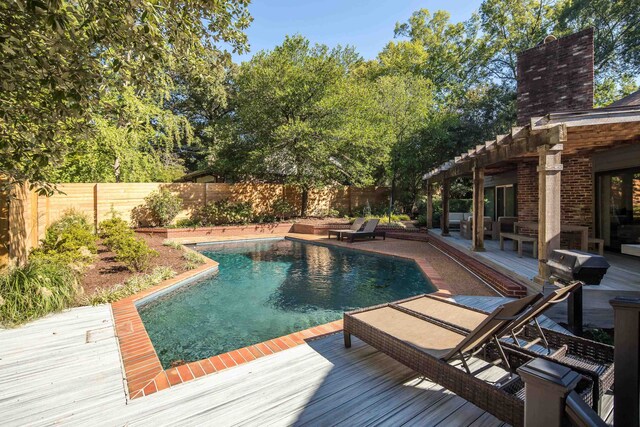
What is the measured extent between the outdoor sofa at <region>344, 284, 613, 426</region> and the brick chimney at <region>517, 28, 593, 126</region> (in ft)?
26.8

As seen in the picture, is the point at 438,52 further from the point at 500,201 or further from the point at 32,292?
the point at 32,292

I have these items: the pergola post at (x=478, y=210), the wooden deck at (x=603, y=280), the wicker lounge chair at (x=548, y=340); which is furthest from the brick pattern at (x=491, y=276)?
the wicker lounge chair at (x=548, y=340)

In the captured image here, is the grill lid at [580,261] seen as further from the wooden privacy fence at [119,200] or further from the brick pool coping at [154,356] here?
the wooden privacy fence at [119,200]

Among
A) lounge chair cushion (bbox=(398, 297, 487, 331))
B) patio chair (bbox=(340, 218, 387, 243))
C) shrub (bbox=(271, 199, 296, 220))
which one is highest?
shrub (bbox=(271, 199, 296, 220))

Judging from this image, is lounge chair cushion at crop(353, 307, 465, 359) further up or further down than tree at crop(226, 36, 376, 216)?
further down

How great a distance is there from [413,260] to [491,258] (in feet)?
7.47

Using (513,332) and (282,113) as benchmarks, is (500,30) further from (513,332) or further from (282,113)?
(513,332)

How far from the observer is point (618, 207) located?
745cm

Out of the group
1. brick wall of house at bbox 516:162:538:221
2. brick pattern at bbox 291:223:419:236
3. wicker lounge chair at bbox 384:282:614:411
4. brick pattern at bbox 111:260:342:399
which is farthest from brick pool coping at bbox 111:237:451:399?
brick pattern at bbox 291:223:419:236

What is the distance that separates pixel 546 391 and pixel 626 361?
0.66m

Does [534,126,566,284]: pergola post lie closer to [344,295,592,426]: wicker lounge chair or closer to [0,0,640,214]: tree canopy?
[344,295,592,426]: wicker lounge chair

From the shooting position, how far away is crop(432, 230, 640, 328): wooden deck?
4605 mm

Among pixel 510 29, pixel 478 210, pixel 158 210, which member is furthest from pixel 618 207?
pixel 510 29

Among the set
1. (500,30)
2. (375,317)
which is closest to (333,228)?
(375,317)
